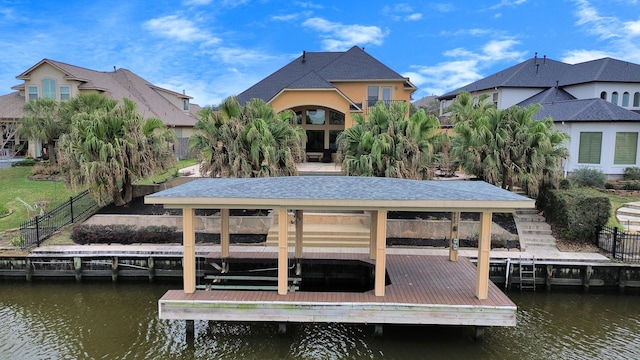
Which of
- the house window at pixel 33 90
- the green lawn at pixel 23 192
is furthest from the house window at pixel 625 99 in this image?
the house window at pixel 33 90

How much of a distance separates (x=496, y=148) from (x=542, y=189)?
3134mm

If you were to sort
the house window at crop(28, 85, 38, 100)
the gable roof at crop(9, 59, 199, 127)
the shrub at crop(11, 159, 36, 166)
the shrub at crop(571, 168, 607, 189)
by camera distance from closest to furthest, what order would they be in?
the shrub at crop(571, 168, 607, 189)
the shrub at crop(11, 159, 36, 166)
the gable roof at crop(9, 59, 199, 127)
the house window at crop(28, 85, 38, 100)

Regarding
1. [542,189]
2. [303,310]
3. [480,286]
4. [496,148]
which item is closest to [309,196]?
[303,310]

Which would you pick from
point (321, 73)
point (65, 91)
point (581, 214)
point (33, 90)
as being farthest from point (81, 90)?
point (581, 214)

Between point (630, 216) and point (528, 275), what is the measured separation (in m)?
8.31

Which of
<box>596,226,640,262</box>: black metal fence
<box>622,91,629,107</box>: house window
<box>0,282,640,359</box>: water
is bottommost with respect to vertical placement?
<box>0,282,640,359</box>: water

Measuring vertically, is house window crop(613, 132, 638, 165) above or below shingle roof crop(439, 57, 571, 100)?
below

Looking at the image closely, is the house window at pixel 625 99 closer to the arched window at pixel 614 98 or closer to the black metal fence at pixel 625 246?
the arched window at pixel 614 98

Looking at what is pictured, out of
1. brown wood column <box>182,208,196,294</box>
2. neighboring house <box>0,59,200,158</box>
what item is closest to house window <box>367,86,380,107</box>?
neighboring house <box>0,59,200,158</box>

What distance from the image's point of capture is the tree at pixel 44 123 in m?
26.1

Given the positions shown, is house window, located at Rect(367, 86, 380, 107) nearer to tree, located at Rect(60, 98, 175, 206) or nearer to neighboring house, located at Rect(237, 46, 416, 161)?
neighboring house, located at Rect(237, 46, 416, 161)

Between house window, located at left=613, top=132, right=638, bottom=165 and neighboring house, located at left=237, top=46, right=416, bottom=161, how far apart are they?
1313 cm

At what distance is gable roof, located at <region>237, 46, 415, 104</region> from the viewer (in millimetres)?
29969

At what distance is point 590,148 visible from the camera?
24.1 m
